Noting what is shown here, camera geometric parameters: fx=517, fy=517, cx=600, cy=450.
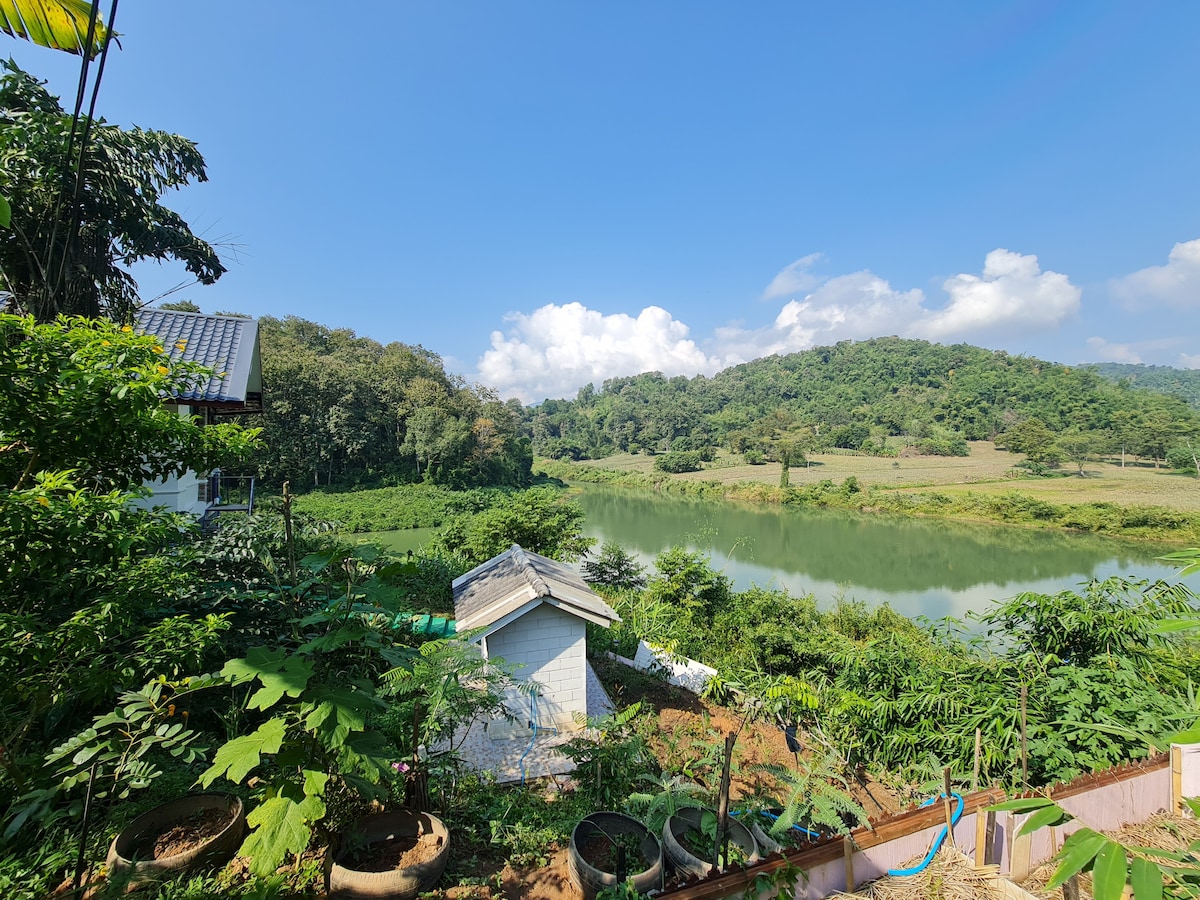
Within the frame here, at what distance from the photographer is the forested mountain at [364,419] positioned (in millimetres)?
24062

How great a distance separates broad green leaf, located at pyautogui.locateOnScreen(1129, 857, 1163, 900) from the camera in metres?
0.65

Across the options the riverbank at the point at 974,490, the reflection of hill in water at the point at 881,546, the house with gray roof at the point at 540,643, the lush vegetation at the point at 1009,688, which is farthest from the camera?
the riverbank at the point at 974,490

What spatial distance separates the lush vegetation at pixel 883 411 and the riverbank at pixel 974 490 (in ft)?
7.76

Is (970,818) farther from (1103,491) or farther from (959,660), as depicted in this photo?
(1103,491)

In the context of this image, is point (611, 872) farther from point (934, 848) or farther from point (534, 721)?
point (534, 721)

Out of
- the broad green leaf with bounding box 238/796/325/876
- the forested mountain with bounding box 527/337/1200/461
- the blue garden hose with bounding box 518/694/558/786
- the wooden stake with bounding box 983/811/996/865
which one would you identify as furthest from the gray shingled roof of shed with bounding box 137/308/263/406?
the forested mountain with bounding box 527/337/1200/461

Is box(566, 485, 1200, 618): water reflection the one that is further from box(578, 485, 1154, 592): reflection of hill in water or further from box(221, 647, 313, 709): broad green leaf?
box(221, 647, 313, 709): broad green leaf

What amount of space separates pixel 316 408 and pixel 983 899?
27921mm

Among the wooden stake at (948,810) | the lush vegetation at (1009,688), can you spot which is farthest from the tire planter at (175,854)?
the lush vegetation at (1009,688)

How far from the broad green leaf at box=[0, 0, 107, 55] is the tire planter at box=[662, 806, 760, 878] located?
216 inches

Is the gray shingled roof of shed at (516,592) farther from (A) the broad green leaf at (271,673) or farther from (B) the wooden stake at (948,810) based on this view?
(B) the wooden stake at (948,810)

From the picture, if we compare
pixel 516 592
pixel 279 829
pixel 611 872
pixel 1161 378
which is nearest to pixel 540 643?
pixel 516 592

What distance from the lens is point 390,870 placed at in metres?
2.47

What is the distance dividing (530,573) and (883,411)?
194ft
